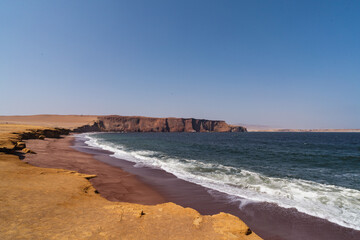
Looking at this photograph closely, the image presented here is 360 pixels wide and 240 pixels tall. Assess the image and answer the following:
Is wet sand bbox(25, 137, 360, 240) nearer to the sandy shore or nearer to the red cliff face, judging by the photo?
the sandy shore

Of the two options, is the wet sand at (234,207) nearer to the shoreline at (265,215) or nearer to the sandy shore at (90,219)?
the shoreline at (265,215)

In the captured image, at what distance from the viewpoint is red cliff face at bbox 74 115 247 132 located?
146012 millimetres

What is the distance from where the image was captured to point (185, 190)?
10.6 meters

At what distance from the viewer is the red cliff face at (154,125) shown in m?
146

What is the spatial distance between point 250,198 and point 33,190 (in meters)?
9.79

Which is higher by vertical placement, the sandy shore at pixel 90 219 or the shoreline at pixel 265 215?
the sandy shore at pixel 90 219

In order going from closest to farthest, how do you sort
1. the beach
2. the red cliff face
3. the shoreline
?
the beach
the shoreline
the red cliff face

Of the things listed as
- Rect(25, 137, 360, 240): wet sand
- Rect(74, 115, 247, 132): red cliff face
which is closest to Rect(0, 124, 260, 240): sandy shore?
Rect(25, 137, 360, 240): wet sand

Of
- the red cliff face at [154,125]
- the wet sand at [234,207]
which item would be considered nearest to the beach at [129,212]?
the wet sand at [234,207]

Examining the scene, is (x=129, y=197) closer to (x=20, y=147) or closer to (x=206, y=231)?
(x=206, y=231)

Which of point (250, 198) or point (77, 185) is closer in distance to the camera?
point (77, 185)

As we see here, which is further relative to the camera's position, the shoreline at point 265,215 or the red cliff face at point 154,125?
the red cliff face at point 154,125

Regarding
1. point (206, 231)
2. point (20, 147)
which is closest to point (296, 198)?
point (206, 231)

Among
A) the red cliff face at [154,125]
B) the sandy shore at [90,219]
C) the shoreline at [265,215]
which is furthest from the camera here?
the red cliff face at [154,125]
